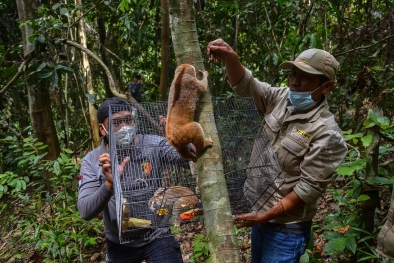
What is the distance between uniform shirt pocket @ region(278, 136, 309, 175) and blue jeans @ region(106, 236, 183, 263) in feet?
3.68

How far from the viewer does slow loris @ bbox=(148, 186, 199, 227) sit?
92.0 inches

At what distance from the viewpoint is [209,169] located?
1.92m

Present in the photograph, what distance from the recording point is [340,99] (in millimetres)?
5648

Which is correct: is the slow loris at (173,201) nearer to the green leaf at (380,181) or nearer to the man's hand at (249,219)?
the man's hand at (249,219)

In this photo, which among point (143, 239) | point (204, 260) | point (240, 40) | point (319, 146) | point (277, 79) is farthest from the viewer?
point (240, 40)

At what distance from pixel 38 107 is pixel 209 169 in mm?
4318

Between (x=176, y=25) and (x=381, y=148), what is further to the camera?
(x=381, y=148)

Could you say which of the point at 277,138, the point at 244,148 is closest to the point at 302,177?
the point at 277,138

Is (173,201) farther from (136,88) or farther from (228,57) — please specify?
→ (136,88)

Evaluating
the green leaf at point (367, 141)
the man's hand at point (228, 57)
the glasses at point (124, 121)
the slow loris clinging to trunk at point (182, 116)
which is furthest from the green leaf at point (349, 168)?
the glasses at point (124, 121)

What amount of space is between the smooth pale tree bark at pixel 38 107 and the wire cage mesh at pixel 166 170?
9.63ft

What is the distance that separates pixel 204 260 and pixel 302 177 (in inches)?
103

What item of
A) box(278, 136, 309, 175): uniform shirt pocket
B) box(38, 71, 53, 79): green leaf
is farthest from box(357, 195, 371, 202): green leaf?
box(38, 71, 53, 79): green leaf

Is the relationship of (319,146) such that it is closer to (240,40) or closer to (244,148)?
(244,148)
